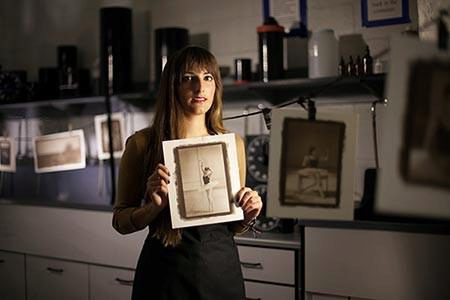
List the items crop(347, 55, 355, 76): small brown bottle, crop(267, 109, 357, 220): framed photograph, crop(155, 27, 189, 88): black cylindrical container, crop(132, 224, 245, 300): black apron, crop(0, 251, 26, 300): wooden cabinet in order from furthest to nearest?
crop(0, 251, 26, 300): wooden cabinet
crop(155, 27, 189, 88): black cylindrical container
crop(347, 55, 355, 76): small brown bottle
crop(132, 224, 245, 300): black apron
crop(267, 109, 357, 220): framed photograph

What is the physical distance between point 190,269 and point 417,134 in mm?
991

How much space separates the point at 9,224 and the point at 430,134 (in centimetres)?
303

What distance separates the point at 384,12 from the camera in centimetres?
244

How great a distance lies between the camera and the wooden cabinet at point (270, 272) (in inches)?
83.5

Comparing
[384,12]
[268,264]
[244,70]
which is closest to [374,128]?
[384,12]

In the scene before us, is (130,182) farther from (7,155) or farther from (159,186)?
(7,155)

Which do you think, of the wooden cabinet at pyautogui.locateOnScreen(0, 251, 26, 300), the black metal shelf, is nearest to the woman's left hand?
the black metal shelf

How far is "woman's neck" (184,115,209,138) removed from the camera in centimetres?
137

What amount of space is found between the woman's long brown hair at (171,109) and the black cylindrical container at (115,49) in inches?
61.7

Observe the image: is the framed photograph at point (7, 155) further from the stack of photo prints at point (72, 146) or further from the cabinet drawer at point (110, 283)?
the cabinet drawer at point (110, 283)

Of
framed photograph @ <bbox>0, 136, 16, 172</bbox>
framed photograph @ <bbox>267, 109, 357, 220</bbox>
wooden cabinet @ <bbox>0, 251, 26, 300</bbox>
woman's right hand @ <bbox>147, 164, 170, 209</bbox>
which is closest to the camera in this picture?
framed photograph @ <bbox>267, 109, 357, 220</bbox>

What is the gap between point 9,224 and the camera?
3.11m

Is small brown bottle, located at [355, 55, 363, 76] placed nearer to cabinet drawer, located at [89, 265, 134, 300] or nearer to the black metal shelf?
the black metal shelf

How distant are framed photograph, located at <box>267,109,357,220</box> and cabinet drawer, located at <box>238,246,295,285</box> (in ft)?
4.65
